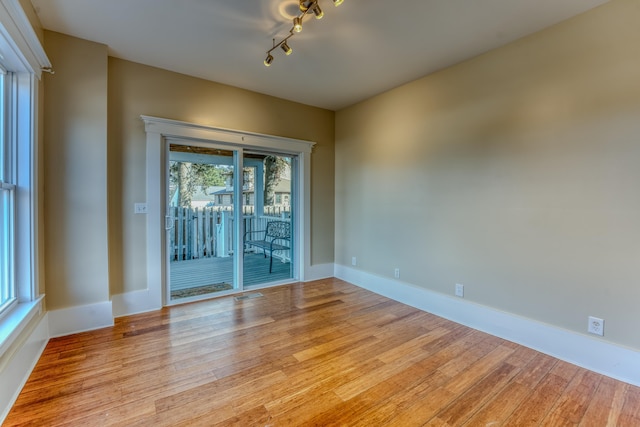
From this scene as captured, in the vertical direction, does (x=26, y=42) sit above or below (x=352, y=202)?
above

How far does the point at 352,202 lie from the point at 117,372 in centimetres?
330

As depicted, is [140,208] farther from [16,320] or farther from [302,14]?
[302,14]

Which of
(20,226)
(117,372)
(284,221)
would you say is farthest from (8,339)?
(284,221)

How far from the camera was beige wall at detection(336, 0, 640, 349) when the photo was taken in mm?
2027

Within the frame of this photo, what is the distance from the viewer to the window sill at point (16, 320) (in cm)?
167

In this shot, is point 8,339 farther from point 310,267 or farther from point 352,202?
point 352,202

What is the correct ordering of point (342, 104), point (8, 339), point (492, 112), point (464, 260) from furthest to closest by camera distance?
point (342, 104) < point (464, 260) < point (492, 112) < point (8, 339)

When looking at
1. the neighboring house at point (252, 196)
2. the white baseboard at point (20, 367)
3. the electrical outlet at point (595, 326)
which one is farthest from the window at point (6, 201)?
the electrical outlet at point (595, 326)

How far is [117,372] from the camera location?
205 cm

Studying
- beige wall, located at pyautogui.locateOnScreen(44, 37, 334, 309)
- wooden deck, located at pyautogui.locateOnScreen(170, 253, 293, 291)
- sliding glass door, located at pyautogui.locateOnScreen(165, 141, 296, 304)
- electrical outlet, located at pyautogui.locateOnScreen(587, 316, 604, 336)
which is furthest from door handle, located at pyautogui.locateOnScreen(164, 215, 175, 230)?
electrical outlet, located at pyautogui.locateOnScreen(587, 316, 604, 336)

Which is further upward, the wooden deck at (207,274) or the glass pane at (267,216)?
the glass pane at (267,216)

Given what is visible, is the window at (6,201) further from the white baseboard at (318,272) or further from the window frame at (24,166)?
the white baseboard at (318,272)

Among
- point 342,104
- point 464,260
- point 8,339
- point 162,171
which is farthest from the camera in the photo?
point 342,104

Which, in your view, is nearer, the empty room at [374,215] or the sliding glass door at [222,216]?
the empty room at [374,215]
